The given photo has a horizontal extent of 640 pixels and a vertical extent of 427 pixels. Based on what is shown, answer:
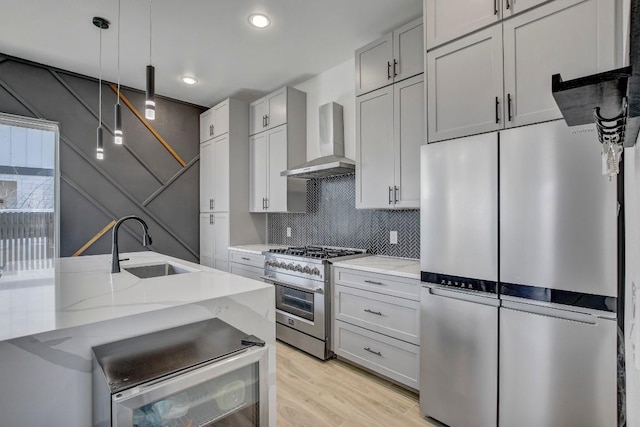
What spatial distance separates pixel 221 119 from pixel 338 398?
11.6 ft

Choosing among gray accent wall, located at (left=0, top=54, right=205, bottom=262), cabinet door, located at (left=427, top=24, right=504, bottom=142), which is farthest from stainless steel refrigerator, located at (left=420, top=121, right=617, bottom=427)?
gray accent wall, located at (left=0, top=54, right=205, bottom=262)

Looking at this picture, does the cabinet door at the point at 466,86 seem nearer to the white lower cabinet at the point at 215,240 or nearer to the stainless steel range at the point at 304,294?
the stainless steel range at the point at 304,294

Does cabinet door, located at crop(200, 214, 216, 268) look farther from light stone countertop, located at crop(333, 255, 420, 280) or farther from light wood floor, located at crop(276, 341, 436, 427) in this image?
light stone countertop, located at crop(333, 255, 420, 280)

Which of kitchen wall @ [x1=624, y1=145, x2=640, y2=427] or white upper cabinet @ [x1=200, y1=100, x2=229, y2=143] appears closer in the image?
kitchen wall @ [x1=624, y1=145, x2=640, y2=427]


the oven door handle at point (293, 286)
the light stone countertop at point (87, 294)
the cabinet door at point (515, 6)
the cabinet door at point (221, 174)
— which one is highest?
the cabinet door at point (515, 6)

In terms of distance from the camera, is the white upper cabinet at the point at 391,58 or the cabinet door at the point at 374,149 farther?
the cabinet door at the point at 374,149

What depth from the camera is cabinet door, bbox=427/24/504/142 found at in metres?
1.84

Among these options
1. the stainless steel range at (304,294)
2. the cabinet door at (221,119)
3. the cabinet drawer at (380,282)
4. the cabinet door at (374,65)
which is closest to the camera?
the cabinet drawer at (380,282)

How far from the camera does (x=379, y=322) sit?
254 cm

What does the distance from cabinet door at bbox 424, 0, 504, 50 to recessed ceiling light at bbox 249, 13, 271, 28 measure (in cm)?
130

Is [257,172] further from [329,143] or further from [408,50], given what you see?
[408,50]

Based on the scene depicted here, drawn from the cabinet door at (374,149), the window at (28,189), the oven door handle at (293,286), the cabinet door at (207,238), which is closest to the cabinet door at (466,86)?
the cabinet door at (374,149)

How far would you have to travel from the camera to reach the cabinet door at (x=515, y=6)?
171 cm

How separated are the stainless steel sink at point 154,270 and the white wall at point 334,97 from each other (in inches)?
79.7
